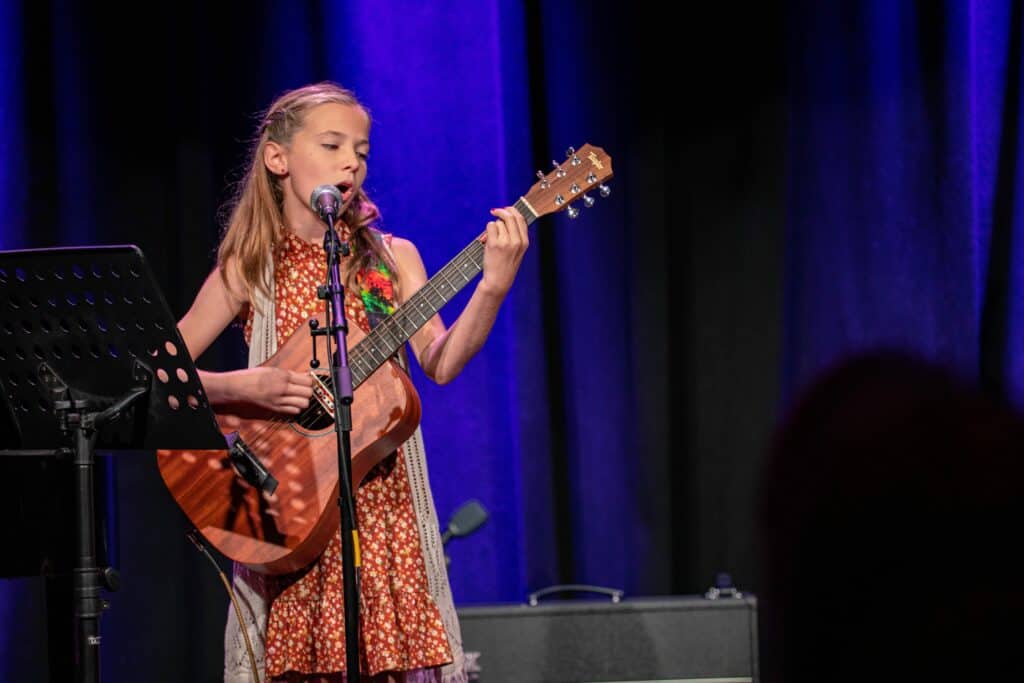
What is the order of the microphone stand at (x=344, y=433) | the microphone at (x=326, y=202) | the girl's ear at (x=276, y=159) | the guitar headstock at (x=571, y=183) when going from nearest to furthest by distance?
the microphone stand at (x=344, y=433) < the microphone at (x=326, y=202) < the guitar headstock at (x=571, y=183) < the girl's ear at (x=276, y=159)

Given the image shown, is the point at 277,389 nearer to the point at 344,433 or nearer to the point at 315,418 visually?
the point at 315,418

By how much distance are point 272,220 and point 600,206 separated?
4.70ft

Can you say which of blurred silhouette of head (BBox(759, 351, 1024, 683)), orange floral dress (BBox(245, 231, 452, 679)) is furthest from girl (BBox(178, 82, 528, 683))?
blurred silhouette of head (BBox(759, 351, 1024, 683))

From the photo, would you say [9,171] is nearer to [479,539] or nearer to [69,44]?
[69,44]

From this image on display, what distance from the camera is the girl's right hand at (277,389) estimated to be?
264cm

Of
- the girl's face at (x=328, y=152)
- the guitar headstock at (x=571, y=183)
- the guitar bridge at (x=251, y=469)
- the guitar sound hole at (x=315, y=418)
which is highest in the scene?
the girl's face at (x=328, y=152)

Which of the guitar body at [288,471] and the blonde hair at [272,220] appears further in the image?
the blonde hair at [272,220]

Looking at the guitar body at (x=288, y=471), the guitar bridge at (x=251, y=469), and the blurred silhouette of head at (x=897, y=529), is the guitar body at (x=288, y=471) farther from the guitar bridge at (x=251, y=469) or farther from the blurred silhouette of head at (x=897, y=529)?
the blurred silhouette of head at (x=897, y=529)

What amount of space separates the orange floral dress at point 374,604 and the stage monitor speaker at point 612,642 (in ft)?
2.78

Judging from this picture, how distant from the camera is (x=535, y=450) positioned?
4.02 metres

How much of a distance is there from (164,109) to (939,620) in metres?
3.89

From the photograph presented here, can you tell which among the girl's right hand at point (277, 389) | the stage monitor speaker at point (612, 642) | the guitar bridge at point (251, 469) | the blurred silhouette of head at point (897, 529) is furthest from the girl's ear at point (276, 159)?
the blurred silhouette of head at point (897, 529)

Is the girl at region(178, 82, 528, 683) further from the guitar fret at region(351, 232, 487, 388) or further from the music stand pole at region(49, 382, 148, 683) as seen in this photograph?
the music stand pole at region(49, 382, 148, 683)

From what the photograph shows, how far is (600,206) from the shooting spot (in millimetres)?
4070
